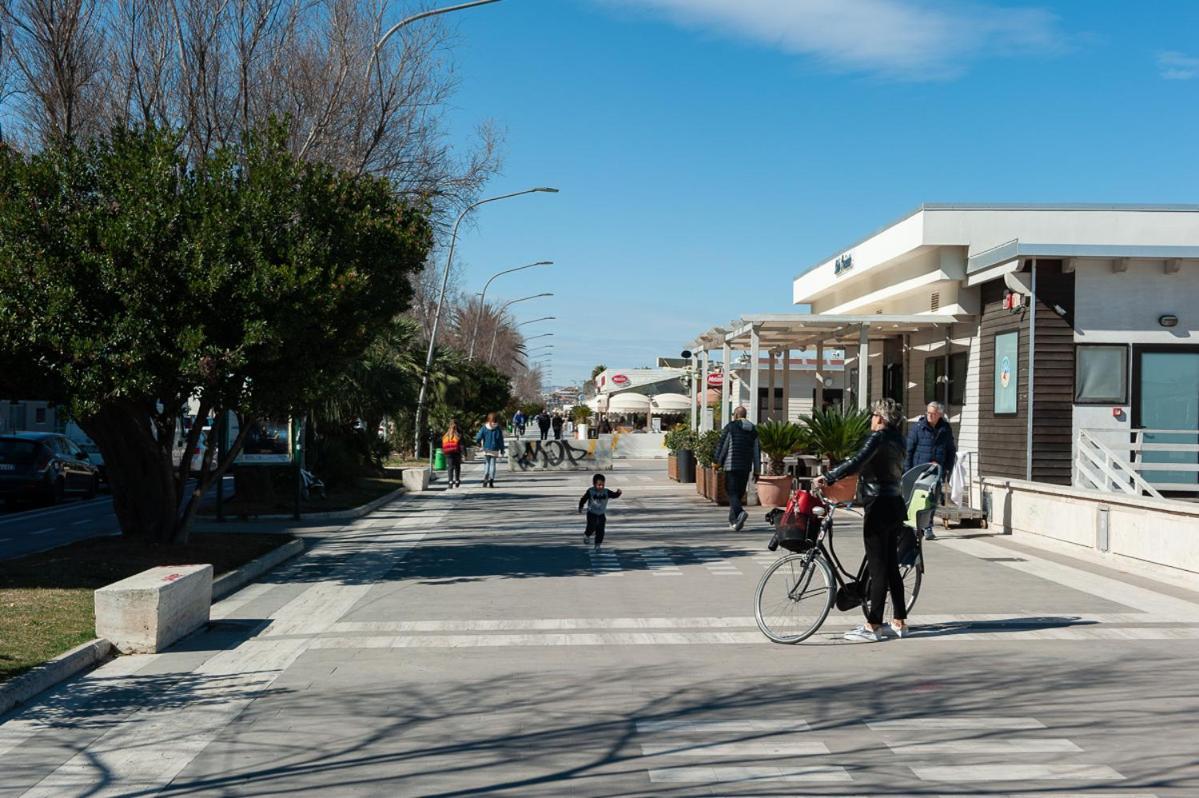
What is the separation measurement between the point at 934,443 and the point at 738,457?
3642mm

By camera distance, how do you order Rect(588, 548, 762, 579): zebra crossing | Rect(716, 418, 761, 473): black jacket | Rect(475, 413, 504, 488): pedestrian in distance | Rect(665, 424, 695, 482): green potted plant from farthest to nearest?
Rect(475, 413, 504, 488): pedestrian in distance < Rect(665, 424, 695, 482): green potted plant < Rect(716, 418, 761, 473): black jacket < Rect(588, 548, 762, 579): zebra crossing

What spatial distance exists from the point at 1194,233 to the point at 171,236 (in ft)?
61.0

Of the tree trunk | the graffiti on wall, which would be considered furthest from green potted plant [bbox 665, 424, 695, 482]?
the tree trunk

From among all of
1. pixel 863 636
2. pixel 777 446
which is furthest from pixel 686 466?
pixel 863 636

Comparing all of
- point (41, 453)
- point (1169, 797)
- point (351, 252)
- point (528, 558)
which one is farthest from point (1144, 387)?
point (41, 453)

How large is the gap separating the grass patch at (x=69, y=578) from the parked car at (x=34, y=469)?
10397 millimetres

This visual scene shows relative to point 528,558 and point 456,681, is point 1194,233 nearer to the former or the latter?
point 528,558

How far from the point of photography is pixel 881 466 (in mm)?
9383

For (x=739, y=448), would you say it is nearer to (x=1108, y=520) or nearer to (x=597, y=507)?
(x=597, y=507)

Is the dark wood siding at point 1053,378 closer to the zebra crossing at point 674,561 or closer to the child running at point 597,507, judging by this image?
the zebra crossing at point 674,561

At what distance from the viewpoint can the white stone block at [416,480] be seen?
3011 centimetres

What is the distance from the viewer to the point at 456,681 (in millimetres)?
8148

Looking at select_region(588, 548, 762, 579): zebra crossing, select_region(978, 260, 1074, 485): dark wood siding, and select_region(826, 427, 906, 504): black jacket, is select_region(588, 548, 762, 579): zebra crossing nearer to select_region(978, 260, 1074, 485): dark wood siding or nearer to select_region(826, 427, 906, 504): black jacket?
select_region(826, 427, 906, 504): black jacket

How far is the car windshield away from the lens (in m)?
A: 25.4
